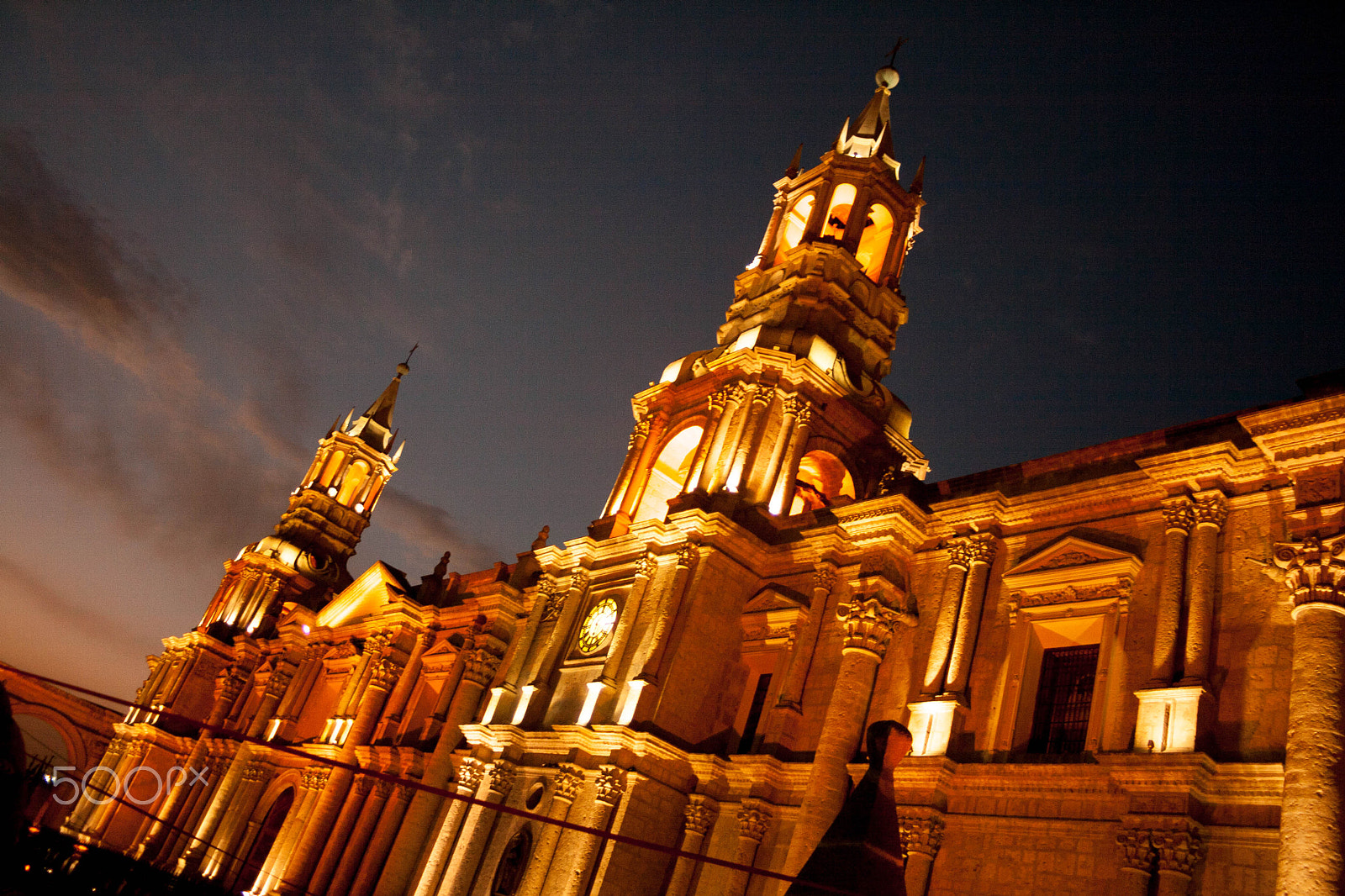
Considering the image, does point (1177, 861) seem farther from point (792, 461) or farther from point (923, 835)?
point (792, 461)

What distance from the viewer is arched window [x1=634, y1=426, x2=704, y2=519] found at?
2873 centimetres

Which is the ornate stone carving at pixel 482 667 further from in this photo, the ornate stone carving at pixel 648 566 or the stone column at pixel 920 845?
the stone column at pixel 920 845

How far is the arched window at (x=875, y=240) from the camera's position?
3256cm

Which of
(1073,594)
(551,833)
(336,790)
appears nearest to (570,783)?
(551,833)

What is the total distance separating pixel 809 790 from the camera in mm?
18609

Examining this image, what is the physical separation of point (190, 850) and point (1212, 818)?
38976mm

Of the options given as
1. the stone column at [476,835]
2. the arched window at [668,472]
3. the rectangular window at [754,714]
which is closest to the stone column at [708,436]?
the arched window at [668,472]

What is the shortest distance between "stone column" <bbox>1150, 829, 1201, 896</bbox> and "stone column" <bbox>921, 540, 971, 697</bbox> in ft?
16.5

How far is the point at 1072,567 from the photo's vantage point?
59.7 ft

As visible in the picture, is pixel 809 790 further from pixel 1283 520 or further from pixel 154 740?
pixel 154 740

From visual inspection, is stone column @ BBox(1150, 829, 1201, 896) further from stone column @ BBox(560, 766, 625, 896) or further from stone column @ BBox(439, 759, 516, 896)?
stone column @ BBox(439, 759, 516, 896)

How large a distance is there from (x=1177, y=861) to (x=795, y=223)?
79.5ft

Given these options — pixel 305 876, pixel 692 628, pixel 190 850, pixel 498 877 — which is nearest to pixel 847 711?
pixel 692 628

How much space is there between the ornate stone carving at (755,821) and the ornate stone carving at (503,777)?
21.9 ft
